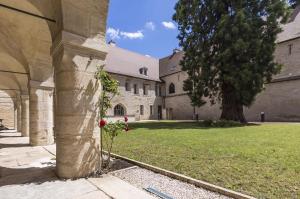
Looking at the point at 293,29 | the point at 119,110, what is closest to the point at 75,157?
the point at 119,110

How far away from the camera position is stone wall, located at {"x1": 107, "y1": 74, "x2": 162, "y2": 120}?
28.0 meters

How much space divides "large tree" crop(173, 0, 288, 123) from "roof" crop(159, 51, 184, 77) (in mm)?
14773

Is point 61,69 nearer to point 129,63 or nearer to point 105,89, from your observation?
point 105,89

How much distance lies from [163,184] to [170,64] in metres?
31.4

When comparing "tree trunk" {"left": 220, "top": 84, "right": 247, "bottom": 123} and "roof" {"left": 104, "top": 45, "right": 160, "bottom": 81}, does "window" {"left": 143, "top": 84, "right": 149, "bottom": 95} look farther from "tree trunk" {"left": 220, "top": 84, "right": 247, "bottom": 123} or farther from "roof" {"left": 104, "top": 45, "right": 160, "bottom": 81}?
"tree trunk" {"left": 220, "top": 84, "right": 247, "bottom": 123}

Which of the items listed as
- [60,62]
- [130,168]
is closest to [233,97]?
[130,168]

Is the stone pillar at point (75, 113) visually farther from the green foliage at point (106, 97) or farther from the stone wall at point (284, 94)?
the stone wall at point (284, 94)

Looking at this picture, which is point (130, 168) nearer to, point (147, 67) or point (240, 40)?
point (240, 40)

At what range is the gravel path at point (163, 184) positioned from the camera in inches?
134

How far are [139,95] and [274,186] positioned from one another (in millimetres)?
27309

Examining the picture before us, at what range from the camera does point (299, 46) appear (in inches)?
828

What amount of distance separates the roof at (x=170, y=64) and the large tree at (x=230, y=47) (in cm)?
1477

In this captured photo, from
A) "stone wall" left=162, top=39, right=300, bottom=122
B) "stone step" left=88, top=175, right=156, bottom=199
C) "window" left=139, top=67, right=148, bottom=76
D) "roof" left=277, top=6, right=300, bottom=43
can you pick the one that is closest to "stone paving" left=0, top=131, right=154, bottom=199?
"stone step" left=88, top=175, right=156, bottom=199

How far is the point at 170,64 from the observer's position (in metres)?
34.4
